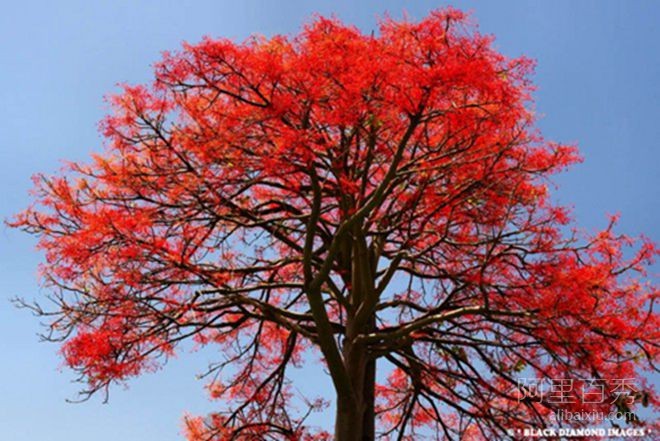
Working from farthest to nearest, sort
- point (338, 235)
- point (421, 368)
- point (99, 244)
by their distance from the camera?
1. point (421, 368)
2. point (99, 244)
3. point (338, 235)

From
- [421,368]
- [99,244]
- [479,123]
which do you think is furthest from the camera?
[421,368]

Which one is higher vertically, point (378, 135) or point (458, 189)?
point (378, 135)

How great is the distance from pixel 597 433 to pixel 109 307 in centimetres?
616

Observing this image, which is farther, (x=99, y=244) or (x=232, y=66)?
(x=99, y=244)

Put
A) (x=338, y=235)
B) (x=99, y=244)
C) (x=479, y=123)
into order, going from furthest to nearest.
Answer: (x=99, y=244)
(x=479, y=123)
(x=338, y=235)

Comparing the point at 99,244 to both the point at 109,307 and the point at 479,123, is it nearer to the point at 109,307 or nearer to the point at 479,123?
the point at 109,307

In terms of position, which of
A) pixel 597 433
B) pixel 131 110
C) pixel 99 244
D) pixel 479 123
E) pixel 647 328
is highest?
pixel 131 110

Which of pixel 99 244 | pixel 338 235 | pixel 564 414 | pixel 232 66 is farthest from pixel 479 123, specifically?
pixel 99 244

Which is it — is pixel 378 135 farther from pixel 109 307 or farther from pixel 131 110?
pixel 109 307

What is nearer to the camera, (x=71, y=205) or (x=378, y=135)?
(x=378, y=135)

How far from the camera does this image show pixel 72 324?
955 centimetres

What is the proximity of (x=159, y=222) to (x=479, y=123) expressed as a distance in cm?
426

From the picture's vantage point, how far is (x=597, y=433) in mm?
9594

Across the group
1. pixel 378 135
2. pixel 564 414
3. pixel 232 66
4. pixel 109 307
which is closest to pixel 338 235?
pixel 378 135
